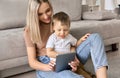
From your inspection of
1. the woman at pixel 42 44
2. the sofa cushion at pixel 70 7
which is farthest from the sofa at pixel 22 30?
the woman at pixel 42 44

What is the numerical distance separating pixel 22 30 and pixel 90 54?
2.24ft

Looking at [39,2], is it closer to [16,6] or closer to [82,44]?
[82,44]

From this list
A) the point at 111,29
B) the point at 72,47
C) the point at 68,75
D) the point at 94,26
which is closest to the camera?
the point at 68,75

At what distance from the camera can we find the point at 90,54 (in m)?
1.46

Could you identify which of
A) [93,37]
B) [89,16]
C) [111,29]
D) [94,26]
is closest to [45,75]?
[93,37]

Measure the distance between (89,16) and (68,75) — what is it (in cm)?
154

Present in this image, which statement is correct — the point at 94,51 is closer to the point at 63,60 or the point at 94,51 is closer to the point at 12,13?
the point at 63,60

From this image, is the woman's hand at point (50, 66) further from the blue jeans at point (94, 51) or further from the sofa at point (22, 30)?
the sofa at point (22, 30)

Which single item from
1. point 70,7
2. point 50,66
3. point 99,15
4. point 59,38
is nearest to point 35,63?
point 50,66

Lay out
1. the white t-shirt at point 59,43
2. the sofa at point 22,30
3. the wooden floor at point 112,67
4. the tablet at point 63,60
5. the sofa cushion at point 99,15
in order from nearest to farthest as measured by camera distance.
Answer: the tablet at point 63,60 → the white t-shirt at point 59,43 → the sofa at point 22,30 → the wooden floor at point 112,67 → the sofa cushion at point 99,15

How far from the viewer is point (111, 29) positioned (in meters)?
2.31

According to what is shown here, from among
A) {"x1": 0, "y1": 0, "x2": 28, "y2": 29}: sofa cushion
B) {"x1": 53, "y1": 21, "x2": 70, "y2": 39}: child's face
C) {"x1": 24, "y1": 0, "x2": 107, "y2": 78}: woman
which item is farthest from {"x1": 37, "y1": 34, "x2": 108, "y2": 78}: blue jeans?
{"x1": 0, "y1": 0, "x2": 28, "y2": 29}: sofa cushion

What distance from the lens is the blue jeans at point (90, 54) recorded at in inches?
52.0

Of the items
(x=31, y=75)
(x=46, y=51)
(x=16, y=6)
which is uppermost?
(x=16, y=6)
